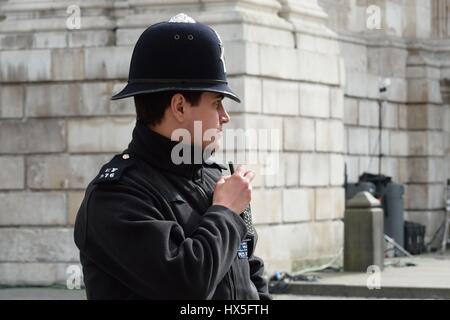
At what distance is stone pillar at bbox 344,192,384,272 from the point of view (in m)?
→ 16.3

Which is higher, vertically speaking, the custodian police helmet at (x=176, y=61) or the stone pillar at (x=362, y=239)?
the custodian police helmet at (x=176, y=61)

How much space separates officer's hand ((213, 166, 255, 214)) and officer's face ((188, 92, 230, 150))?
128mm

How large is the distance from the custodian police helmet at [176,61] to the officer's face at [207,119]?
5 centimetres

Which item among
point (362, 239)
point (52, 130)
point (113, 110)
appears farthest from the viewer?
point (362, 239)

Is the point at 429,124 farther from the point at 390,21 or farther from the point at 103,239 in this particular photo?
the point at 103,239

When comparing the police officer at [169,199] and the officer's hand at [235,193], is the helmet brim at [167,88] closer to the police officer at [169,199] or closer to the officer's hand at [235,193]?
the police officer at [169,199]

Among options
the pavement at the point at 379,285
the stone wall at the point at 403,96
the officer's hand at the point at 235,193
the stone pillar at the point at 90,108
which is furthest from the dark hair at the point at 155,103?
the stone wall at the point at 403,96

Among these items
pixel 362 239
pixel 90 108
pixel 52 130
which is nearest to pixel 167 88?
pixel 90 108

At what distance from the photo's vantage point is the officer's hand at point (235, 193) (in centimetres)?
412

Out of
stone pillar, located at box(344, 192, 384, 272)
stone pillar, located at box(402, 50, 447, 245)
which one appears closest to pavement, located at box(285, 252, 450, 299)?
stone pillar, located at box(344, 192, 384, 272)

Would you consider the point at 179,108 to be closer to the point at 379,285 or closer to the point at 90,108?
the point at 379,285

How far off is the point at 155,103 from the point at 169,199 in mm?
302

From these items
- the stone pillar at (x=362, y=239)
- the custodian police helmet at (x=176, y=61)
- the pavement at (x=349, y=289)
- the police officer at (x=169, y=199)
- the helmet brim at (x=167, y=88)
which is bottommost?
the pavement at (x=349, y=289)

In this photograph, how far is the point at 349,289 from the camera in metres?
14.7
